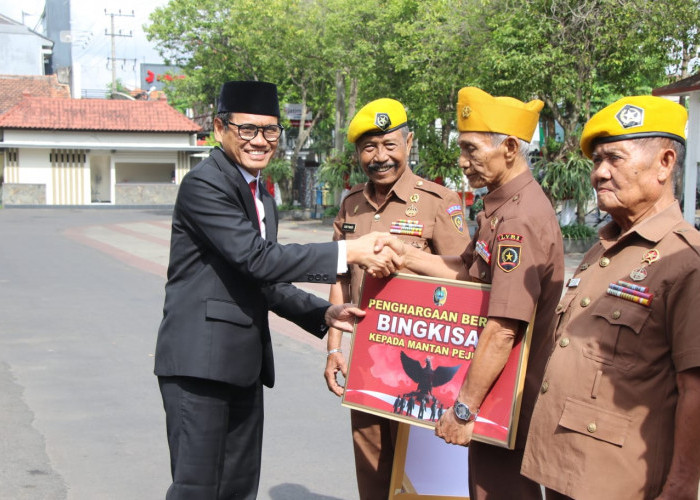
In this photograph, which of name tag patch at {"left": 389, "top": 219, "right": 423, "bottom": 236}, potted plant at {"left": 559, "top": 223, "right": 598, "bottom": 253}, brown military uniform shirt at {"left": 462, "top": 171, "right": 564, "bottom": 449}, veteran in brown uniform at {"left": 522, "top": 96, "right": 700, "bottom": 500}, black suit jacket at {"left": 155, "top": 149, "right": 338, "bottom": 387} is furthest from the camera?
potted plant at {"left": 559, "top": 223, "right": 598, "bottom": 253}

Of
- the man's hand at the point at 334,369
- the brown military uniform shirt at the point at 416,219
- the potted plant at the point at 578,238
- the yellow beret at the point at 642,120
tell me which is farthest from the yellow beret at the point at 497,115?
the potted plant at the point at 578,238

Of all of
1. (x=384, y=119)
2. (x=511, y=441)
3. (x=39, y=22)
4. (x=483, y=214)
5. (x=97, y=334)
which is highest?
(x=39, y=22)

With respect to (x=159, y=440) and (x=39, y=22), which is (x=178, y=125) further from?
(x=39, y=22)

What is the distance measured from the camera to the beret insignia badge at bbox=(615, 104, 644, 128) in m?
2.19

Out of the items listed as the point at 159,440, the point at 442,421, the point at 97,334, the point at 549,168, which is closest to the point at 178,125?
the point at 549,168

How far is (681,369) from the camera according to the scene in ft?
6.67

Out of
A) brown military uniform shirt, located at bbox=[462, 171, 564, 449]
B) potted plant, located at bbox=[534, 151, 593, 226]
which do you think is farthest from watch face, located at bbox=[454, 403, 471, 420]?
potted plant, located at bbox=[534, 151, 593, 226]

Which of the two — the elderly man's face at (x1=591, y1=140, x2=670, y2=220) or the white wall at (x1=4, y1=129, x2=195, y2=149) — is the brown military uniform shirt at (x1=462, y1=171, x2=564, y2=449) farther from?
the white wall at (x1=4, y1=129, x2=195, y2=149)

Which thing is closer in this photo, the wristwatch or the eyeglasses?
the wristwatch

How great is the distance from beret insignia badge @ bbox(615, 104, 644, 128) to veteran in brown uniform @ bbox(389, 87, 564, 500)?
52cm

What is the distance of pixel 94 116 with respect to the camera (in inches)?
1594

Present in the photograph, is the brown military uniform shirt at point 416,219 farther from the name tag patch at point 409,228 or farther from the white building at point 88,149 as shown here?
the white building at point 88,149

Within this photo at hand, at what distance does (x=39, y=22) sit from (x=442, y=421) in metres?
85.1

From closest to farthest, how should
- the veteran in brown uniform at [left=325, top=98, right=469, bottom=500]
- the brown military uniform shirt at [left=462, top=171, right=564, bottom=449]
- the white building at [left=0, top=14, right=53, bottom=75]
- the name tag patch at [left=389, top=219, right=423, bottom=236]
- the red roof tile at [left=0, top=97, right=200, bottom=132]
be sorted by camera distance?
the brown military uniform shirt at [left=462, top=171, right=564, bottom=449]
the veteran in brown uniform at [left=325, top=98, right=469, bottom=500]
the name tag patch at [left=389, top=219, right=423, bottom=236]
the red roof tile at [left=0, top=97, right=200, bottom=132]
the white building at [left=0, top=14, right=53, bottom=75]
